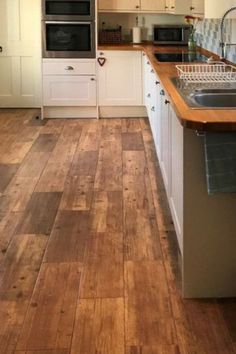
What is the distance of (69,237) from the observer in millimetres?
3168

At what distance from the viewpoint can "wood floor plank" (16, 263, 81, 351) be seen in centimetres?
212

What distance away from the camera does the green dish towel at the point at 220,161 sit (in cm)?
216

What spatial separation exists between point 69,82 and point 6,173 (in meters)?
2.55

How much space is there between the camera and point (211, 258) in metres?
2.41

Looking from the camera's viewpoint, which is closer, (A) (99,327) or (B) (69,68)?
(A) (99,327)

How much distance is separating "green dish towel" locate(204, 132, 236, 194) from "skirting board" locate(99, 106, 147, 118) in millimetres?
4835

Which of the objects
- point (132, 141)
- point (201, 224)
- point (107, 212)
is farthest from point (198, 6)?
point (201, 224)

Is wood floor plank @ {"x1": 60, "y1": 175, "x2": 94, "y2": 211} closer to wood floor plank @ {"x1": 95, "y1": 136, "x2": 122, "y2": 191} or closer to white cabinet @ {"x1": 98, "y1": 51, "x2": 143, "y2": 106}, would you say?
wood floor plank @ {"x1": 95, "y1": 136, "x2": 122, "y2": 191}

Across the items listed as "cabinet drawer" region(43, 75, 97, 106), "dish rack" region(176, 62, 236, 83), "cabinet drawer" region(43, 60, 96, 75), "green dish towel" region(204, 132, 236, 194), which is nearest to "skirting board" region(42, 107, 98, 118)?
"cabinet drawer" region(43, 75, 97, 106)

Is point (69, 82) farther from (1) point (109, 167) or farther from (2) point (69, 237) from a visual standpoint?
(2) point (69, 237)

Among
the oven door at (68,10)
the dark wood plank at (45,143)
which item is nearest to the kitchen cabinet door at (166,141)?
the dark wood plank at (45,143)

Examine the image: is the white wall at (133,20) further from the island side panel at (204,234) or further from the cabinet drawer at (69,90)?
the island side panel at (204,234)

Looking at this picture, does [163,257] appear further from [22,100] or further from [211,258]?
[22,100]

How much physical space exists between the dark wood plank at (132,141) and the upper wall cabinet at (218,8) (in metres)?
1.65
